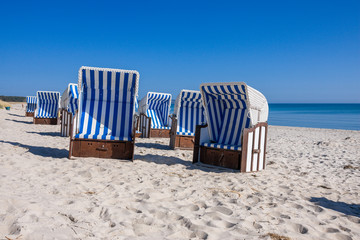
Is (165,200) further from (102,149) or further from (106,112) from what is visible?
(106,112)

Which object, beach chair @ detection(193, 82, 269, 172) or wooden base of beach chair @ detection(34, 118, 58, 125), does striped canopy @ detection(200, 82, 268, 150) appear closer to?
beach chair @ detection(193, 82, 269, 172)

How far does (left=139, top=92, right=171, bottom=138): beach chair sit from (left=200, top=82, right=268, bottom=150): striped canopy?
4.59 m

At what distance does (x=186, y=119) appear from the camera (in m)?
8.68

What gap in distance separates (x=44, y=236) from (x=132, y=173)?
8.17ft

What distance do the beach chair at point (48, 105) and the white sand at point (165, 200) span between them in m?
9.07

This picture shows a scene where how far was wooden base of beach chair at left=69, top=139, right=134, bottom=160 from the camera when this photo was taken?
5779 millimetres

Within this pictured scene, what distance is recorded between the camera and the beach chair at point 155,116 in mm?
10803

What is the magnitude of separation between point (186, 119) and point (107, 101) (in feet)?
9.43

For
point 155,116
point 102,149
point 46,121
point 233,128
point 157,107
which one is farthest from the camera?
point 46,121

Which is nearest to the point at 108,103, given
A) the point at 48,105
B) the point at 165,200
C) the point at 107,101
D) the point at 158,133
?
the point at 107,101

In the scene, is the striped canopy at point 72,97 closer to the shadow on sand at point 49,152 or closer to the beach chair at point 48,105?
the beach chair at point 48,105

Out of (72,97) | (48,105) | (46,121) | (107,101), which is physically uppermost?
(72,97)

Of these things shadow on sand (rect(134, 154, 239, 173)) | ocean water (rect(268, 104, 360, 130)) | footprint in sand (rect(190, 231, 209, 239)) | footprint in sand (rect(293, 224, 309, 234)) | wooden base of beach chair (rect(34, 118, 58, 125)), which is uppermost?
ocean water (rect(268, 104, 360, 130))

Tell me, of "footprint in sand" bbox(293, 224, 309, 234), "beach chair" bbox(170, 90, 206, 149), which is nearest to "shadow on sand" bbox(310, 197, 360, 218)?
"footprint in sand" bbox(293, 224, 309, 234)
